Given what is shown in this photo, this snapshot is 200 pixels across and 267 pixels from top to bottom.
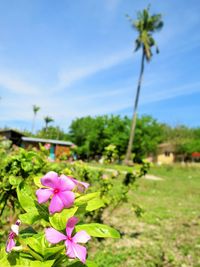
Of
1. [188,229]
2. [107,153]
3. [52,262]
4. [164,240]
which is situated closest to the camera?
[52,262]

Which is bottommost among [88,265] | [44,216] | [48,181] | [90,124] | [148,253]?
[148,253]

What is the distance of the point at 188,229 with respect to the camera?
6.19 metres

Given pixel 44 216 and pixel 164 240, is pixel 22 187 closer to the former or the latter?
pixel 44 216

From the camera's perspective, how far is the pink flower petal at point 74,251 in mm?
815

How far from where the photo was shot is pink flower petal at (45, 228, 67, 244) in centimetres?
83

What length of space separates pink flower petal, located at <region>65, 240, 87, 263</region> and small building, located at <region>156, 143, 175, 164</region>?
60440 mm

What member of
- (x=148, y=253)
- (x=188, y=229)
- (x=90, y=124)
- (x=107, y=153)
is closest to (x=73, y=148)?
(x=107, y=153)

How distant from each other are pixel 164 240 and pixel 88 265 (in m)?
4.66

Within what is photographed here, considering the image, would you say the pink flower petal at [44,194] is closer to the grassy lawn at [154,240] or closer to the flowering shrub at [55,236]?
the flowering shrub at [55,236]

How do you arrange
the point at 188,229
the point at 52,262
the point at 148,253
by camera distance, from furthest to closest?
the point at 188,229, the point at 148,253, the point at 52,262

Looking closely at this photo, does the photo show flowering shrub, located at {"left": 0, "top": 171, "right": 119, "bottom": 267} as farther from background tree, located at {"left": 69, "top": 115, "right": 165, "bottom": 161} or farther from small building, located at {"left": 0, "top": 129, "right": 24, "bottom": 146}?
background tree, located at {"left": 69, "top": 115, "right": 165, "bottom": 161}

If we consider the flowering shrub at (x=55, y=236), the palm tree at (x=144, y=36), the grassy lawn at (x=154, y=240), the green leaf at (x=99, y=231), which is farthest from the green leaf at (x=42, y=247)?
the palm tree at (x=144, y=36)

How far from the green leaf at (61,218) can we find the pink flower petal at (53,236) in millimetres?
50

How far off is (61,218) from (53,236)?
7cm
